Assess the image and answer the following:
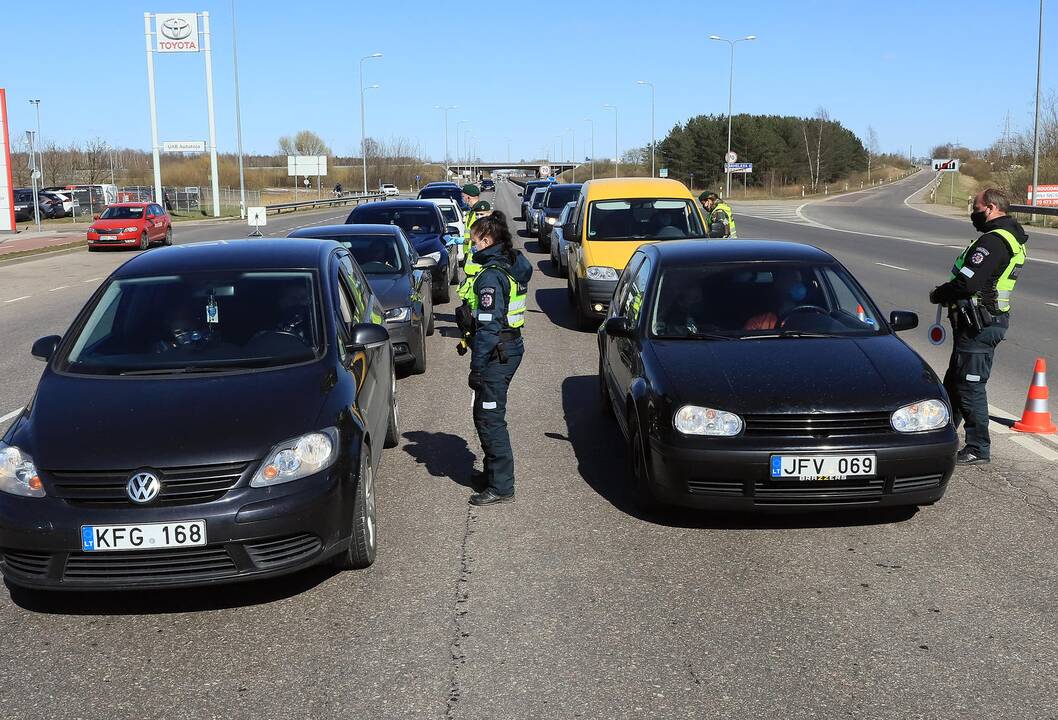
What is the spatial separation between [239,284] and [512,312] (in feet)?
5.14

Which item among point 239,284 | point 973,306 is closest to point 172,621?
point 239,284

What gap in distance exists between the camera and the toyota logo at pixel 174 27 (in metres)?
55.9

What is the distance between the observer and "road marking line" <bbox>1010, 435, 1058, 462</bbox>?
7.20 m

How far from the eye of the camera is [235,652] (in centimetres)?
430

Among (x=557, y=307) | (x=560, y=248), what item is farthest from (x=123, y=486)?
(x=560, y=248)

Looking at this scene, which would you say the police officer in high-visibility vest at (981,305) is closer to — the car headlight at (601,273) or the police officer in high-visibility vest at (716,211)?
the car headlight at (601,273)

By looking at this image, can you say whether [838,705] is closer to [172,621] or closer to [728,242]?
[172,621]

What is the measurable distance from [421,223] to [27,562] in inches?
541

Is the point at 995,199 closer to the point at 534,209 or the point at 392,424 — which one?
the point at 392,424

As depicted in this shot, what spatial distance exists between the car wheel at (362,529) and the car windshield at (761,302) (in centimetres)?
228

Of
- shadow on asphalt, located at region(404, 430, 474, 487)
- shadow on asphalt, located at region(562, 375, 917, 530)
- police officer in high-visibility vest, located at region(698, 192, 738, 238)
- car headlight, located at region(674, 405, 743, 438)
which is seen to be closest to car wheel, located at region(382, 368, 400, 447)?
shadow on asphalt, located at region(404, 430, 474, 487)

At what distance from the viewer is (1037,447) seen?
7.45m

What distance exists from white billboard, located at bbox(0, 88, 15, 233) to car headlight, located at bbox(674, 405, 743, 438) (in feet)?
134

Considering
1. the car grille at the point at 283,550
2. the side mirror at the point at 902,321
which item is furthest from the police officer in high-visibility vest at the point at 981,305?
the car grille at the point at 283,550
